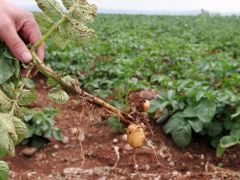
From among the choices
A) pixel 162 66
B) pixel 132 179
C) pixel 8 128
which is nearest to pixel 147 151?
pixel 132 179

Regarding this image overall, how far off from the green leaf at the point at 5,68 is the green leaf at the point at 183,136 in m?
1.69

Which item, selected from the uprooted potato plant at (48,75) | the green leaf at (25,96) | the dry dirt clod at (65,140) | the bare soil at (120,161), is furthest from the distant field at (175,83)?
the green leaf at (25,96)

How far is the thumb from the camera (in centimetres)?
142

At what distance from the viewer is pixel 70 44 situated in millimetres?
6129

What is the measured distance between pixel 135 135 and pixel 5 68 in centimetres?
45

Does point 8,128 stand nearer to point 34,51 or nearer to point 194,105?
point 34,51

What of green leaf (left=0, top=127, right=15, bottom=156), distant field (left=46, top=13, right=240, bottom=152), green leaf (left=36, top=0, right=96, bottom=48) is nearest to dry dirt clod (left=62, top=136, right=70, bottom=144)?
distant field (left=46, top=13, right=240, bottom=152)

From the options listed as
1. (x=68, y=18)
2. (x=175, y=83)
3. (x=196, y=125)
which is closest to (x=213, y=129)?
(x=196, y=125)

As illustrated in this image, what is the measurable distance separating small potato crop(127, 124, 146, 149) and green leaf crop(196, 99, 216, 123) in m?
1.44

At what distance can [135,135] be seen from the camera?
1.47 metres

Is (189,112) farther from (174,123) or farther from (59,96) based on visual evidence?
(59,96)

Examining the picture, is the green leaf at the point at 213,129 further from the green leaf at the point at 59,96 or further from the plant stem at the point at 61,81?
the green leaf at the point at 59,96

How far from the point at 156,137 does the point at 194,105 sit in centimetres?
33

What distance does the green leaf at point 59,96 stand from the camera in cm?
141
